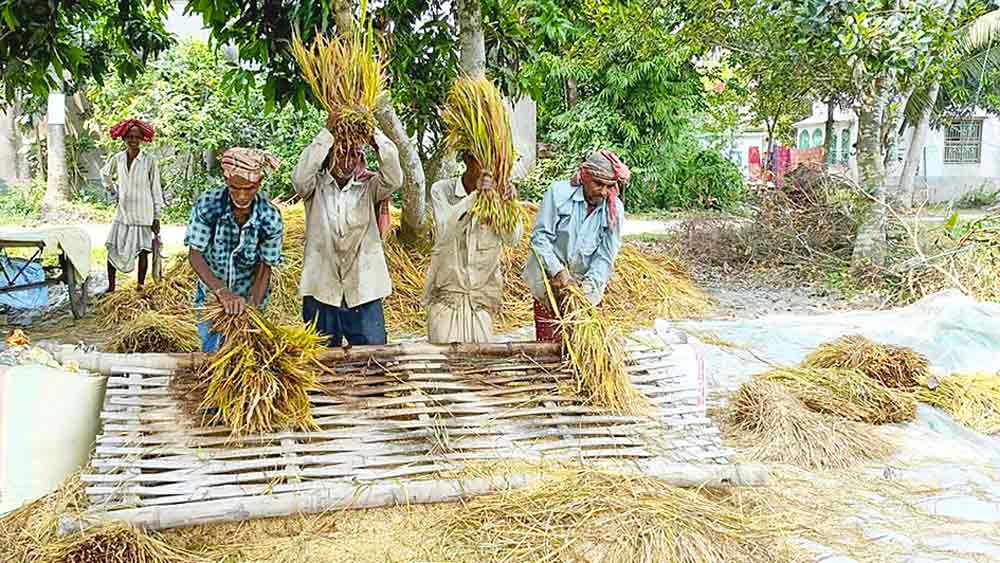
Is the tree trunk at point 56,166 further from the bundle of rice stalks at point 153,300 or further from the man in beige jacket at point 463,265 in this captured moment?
the man in beige jacket at point 463,265

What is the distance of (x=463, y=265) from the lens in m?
3.24

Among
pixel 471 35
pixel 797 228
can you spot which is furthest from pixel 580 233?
pixel 797 228

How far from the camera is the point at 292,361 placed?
105 inches

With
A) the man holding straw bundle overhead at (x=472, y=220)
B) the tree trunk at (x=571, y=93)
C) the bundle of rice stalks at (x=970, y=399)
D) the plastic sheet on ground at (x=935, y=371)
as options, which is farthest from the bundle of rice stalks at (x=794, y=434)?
the tree trunk at (x=571, y=93)

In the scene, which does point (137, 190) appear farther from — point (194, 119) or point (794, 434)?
point (194, 119)

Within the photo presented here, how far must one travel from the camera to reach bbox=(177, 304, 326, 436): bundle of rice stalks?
8.48 feet

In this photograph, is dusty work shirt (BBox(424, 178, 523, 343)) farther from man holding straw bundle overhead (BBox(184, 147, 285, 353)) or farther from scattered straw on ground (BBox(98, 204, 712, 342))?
scattered straw on ground (BBox(98, 204, 712, 342))

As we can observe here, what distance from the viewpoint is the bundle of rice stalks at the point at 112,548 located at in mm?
2115

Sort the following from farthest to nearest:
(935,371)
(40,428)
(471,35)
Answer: (471,35) < (935,371) < (40,428)

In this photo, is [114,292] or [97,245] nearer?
[114,292]

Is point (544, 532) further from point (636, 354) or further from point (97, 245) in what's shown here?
point (97, 245)

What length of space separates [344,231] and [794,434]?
1982 millimetres

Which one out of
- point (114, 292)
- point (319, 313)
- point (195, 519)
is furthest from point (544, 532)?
point (114, 292)

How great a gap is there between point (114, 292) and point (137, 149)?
1.06 m
